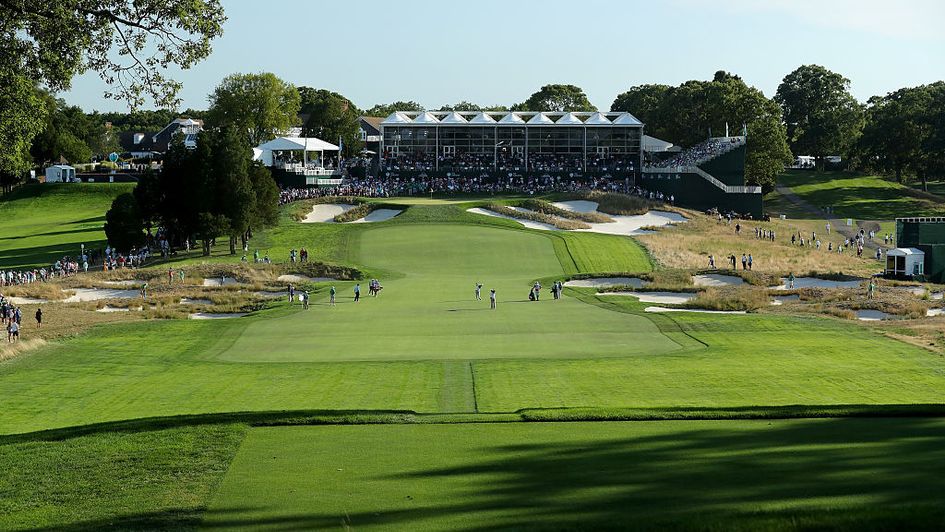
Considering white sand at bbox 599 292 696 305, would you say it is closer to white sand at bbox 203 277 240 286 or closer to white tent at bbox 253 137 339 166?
white sand at bbox 203 277 240 286

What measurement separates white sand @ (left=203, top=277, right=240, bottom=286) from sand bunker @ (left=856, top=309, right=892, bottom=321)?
108ft

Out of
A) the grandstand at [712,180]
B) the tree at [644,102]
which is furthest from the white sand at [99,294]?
the tree at [644,102]

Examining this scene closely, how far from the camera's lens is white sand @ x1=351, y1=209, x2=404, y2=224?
84731mm

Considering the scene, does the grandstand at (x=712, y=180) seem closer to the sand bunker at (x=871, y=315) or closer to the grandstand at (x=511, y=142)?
the grandstand at (x=511, y=142)

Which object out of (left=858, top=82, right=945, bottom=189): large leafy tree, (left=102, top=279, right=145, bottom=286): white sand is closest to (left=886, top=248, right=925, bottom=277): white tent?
(left=102, top=279, right=145, bottom=286): white sand

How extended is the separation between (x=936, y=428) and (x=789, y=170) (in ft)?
420

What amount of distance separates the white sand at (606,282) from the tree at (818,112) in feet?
284

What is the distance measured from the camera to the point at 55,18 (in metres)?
20.3

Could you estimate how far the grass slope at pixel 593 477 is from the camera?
42.5ft

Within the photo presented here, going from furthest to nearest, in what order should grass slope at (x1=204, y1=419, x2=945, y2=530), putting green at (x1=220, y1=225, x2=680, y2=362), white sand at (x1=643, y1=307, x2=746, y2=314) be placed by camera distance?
white sand at (x1=643, y1=307, x2=746, y2=314) < putting green at (x1=220, y1=225, x2=680, y2=362) < grass slope at (x1=204, y1=419, x2=945, y2=530)

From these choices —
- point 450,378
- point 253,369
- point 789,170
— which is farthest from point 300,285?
point 789,170

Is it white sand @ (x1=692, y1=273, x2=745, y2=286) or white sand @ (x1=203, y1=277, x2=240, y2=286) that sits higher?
white sand @ (x1=203, y1=277, x2=240, y2=286)

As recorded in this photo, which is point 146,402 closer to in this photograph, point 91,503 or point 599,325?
point 91,503

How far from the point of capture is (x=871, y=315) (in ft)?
157
